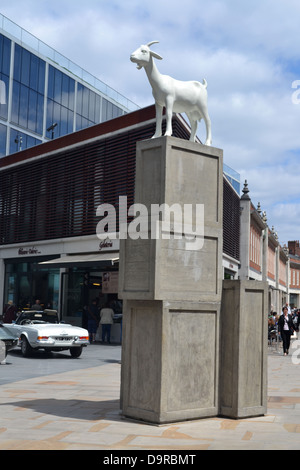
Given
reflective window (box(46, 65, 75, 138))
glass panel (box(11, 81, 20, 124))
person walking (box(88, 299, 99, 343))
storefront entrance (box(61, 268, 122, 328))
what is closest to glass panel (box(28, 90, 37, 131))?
glass panel (box(11, 81, 20, 124))

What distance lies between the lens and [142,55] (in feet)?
30.2

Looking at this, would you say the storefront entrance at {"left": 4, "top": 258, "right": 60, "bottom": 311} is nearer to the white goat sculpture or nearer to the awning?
the awning

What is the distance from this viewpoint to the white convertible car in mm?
17062

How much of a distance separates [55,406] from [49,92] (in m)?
Answer: 48.2

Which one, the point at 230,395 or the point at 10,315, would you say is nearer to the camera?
the point at 230,395

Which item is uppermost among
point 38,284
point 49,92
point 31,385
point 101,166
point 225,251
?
point 49,92

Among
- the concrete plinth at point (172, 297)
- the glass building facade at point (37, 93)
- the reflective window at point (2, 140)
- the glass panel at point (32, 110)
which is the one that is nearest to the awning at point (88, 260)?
the concrete plinth at point (172, 297)

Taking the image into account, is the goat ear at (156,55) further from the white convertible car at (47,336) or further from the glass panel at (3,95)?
the glass panel at (3,95)

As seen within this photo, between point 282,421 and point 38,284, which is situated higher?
point 38,284

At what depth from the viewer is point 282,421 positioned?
27.3ft
